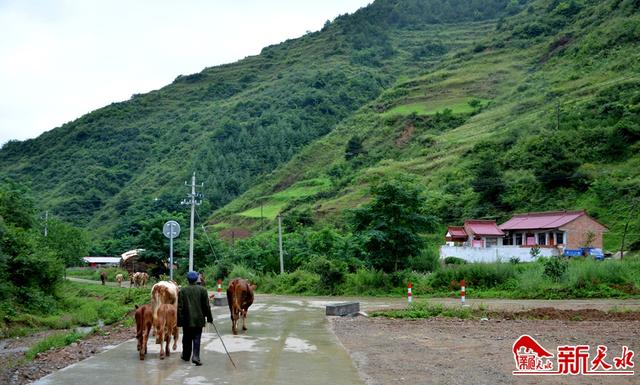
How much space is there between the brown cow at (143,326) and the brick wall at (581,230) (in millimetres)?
42151

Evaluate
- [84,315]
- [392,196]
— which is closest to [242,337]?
[84,315]

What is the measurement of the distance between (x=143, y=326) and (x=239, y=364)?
2.12m

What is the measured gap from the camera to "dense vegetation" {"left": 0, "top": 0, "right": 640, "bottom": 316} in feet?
112

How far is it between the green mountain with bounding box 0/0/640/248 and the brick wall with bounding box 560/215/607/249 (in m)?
1.46

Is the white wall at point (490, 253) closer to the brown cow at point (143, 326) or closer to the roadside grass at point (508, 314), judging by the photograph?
the roadside grass at point (508, 314)

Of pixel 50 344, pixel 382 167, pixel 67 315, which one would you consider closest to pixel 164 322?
pixel 50 344

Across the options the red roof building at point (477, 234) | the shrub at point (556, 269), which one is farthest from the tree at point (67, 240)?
the shrub at point (556, 269)

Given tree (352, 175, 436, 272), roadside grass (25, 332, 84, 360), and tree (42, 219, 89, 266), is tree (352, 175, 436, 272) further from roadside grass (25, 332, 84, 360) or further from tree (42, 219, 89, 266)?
tree (42, 219, 89, 266)

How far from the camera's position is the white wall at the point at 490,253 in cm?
4425

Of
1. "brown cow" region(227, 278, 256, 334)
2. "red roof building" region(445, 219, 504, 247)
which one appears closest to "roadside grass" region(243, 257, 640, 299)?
"brown cow" region(227, 278, 256, 334)

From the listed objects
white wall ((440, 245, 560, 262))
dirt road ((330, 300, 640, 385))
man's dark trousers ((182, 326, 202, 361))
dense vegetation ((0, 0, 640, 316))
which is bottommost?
dirt road ((330, 300, 640, 385))

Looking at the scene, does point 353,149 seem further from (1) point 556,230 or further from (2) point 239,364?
(2) point 239,364

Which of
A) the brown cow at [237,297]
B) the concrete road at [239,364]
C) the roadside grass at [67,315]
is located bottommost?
the roadside grass at [67,315]

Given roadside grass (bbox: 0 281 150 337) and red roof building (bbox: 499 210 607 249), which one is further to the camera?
red roof building (bbox: 499 210 607 249)
